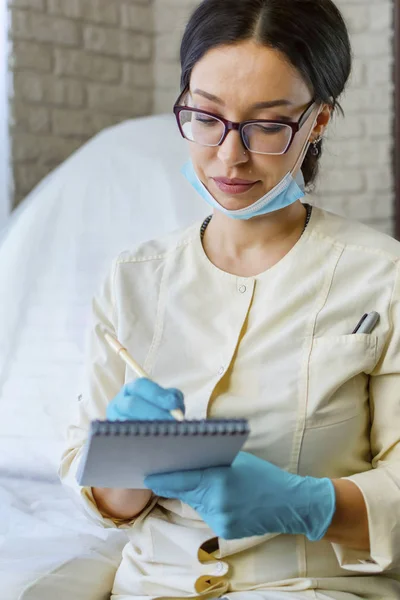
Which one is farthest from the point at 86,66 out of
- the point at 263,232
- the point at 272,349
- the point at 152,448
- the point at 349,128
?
the point at 152,448

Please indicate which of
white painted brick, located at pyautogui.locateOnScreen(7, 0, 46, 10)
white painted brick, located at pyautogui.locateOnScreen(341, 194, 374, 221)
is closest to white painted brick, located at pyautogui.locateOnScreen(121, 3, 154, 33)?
white painted brick, located at pyautogui.locateOnScreen(7, 0, 46, 10)

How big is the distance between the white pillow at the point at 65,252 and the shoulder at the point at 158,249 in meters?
0.49

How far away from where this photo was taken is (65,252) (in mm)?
2037

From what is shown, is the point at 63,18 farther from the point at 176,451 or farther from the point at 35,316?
the point at 176,451

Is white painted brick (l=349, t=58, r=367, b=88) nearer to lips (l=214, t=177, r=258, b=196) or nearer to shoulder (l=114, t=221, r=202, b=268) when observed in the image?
shoulder (l=114, t=221, r=202, b=268)

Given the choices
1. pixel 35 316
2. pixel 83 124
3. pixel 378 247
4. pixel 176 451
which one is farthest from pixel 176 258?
pixel 83 124

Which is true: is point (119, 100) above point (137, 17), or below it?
below

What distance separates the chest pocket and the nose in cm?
25

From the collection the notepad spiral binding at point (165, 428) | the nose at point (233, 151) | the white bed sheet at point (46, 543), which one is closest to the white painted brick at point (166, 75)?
the white bed sheet at point (46, 543)

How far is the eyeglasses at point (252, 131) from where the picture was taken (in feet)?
3.96

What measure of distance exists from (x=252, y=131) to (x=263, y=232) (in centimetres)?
16

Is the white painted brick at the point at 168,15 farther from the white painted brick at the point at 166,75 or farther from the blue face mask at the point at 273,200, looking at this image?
the blue face mask at the point at 273,200

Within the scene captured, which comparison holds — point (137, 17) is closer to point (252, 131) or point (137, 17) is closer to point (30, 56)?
point (30, 56)

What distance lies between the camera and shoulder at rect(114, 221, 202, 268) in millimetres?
1371
